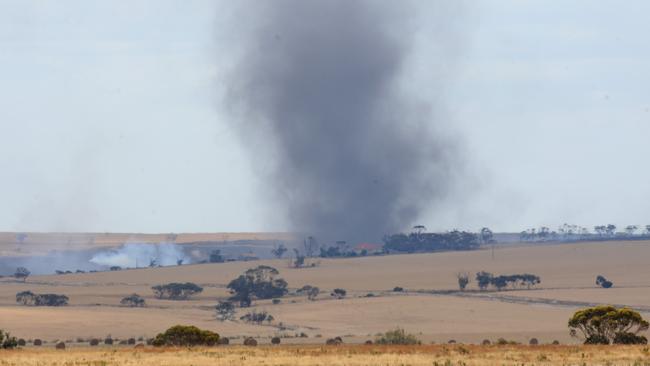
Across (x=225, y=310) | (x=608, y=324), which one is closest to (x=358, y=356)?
(x=608, y=324)

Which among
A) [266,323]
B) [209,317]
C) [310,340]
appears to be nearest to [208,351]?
[310,340]

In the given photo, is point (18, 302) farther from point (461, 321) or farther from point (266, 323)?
point (461, 321)

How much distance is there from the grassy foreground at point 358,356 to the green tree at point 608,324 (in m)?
13.1

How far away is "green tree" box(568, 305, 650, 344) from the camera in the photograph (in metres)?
88.4

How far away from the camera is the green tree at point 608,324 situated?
88.4 m

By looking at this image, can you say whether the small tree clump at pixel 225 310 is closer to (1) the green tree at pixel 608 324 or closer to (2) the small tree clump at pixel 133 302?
(2) the small tree clump at pixel 133 302

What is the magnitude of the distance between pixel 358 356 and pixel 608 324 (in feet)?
90.7

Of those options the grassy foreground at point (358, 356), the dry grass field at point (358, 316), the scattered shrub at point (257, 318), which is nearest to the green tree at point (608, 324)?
the grassy foreground at point (358, 356)

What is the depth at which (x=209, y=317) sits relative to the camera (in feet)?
539

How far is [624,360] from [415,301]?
113 meters

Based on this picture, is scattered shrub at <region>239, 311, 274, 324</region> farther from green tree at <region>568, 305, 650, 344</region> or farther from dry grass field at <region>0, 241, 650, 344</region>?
green tree at <region>568, 305, 650, 344</region>

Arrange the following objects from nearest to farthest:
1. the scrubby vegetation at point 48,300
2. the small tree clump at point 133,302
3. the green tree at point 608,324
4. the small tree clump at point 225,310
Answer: the green tree at point 608,324 → the small tree clump at point 225,310 → the small tree clump at point 133,302 → the scrubby vegetation at point 48,300

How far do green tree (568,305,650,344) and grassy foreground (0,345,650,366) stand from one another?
42.9 ft

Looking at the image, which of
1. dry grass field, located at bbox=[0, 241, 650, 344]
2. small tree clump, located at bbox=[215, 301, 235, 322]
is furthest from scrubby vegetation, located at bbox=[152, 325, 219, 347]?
small tree clump, located at bbox=[215, 301, 235, 322]
